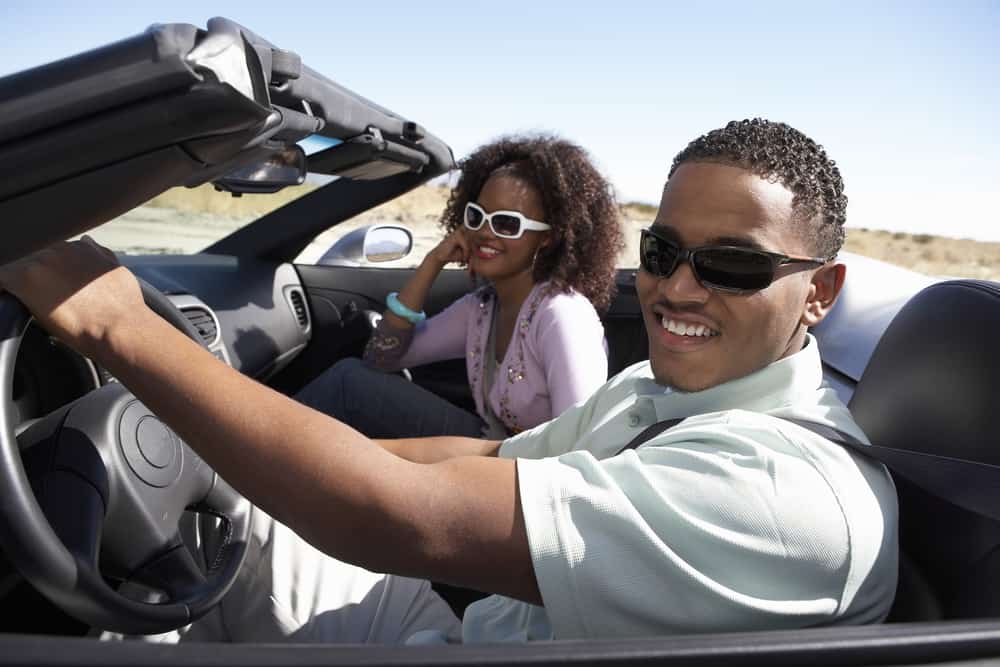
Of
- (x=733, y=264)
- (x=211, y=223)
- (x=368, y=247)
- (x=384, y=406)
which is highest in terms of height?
(x=733, y=264)

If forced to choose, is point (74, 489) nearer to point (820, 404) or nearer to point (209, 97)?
point (209, 97)

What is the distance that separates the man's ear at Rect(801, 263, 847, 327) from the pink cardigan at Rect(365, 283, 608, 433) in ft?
3.32

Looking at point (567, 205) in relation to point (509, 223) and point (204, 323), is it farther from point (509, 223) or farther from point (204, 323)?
point (204, 323)

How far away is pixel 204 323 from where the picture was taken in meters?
2.73

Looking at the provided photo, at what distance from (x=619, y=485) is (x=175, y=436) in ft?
3.33

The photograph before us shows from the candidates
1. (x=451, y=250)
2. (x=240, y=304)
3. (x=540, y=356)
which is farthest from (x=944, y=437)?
(x=240, y=304)

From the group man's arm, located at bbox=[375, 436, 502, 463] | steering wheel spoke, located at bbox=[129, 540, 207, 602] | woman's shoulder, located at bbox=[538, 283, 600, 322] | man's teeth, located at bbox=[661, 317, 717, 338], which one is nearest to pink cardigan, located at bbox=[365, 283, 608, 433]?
woman's shoulder, located at bbox=[538, 283, 600, 322]

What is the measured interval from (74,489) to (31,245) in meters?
0.57

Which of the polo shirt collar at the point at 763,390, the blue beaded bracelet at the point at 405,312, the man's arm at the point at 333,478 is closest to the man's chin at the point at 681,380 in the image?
the polo shirt collar at the point at 763,390

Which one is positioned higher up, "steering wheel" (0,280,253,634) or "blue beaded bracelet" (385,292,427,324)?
"steering wheel" (0,280,253,634)

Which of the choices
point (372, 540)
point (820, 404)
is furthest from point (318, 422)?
point (820, 404)

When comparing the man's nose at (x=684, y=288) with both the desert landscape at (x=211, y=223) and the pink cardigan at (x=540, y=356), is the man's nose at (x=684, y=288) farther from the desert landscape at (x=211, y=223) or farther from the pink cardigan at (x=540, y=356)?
the pink cardigan at (x=540, y=356)

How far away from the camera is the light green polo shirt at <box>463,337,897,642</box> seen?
1.02 meters

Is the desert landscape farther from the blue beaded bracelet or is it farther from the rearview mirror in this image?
the blue beaded bracelet
